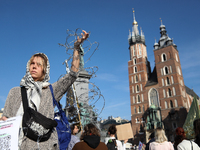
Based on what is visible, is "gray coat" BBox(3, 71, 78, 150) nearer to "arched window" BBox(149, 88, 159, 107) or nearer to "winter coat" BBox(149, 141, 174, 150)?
"winter coat" BBox(149, 141, 174, 150)

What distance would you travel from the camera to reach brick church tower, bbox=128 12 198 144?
2898cm

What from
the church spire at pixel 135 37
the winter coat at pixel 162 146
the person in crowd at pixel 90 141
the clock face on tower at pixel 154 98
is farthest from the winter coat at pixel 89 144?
the church spire at pixel 135 37

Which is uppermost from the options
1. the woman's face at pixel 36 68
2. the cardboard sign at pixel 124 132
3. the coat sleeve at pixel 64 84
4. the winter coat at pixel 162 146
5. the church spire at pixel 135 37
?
the church spire at pixel 135 37

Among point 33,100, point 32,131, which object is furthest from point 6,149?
point 33,100

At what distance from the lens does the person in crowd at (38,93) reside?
1192 millimetres

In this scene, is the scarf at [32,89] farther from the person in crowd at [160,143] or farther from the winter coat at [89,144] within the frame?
the person in crowd at [160,143]

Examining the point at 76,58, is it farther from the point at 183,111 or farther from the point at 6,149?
the point at 183,111

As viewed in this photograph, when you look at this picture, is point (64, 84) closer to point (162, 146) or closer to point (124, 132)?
point (162, 146)

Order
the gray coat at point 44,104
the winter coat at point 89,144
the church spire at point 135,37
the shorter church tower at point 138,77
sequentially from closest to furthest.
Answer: the gray coat at point 44,104 < the winter coat at point 89,144 < the shorter church tower at point 138,77 < the church spire at point 135,37

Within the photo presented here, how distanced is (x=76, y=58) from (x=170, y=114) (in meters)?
30.4

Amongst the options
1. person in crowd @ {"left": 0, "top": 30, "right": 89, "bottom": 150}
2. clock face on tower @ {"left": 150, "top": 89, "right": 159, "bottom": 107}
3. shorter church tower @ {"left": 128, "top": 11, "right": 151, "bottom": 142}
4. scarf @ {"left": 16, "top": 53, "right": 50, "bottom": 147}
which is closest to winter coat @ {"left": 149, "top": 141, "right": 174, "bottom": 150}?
person in crowd @ {"left": 0, "top": 30, "right": 89, "bottom": 150}

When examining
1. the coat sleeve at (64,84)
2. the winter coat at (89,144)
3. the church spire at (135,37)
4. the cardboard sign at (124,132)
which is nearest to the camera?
the coat sleeve at (64,84)

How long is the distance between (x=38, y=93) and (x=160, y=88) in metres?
32.3

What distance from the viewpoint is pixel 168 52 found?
32531mm
